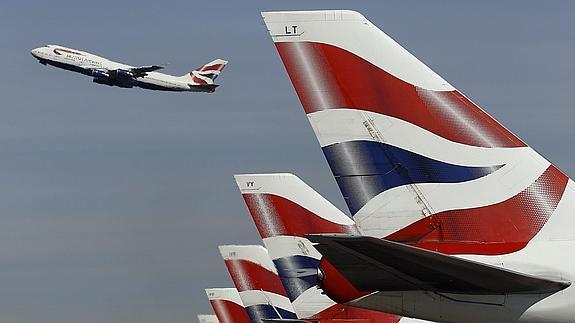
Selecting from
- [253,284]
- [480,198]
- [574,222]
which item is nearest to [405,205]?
[480,198]

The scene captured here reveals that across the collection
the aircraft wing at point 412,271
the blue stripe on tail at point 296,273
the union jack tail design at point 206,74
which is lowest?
the aircraft wing at point 412,271

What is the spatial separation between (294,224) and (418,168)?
12.8 m

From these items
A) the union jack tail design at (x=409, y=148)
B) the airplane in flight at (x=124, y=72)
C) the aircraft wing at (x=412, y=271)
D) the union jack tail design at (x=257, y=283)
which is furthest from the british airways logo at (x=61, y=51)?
the aircraft wing at (x=412, y=271)

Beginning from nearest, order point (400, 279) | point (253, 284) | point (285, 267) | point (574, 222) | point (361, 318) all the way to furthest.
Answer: point (400, 279) → point (574, 222) → point (361, 318) → point (285, 267) → point (253, 284)

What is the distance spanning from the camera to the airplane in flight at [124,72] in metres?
81.1

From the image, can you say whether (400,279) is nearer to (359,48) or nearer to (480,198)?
(480,198)

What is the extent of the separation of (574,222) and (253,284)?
70.6 feet

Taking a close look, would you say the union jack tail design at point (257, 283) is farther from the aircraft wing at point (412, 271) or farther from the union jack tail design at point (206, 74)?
the union jack tail design at point (206, 74)

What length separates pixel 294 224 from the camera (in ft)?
96.0

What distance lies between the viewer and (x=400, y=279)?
14914 millimetres

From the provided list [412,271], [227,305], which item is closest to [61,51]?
[227,305]

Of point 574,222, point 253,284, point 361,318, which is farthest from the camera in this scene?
point 253,284

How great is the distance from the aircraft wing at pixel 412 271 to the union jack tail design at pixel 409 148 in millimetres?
1118

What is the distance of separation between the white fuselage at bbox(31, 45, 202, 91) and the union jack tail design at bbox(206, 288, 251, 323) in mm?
34742
